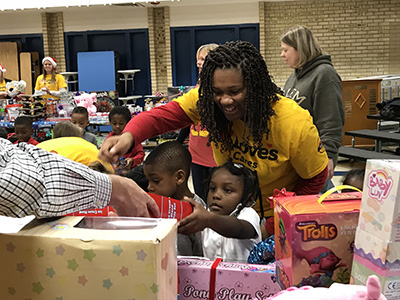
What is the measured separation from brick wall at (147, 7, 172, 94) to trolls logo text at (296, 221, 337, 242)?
11973mm

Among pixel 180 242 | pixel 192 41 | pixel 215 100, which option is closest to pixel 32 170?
pixel 180 242

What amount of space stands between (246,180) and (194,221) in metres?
0.53

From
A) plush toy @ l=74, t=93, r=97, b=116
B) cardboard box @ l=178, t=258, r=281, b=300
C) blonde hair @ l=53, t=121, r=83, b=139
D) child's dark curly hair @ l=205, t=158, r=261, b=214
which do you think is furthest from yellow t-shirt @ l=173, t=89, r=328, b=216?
plush toy @ l=74, t=93, r=97, b=116

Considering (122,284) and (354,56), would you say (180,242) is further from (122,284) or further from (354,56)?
(354,56)

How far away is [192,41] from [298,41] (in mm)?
10020

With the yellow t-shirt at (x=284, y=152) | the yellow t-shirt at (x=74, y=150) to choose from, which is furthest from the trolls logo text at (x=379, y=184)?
the yellow t-shirt at (x=74, y=150)

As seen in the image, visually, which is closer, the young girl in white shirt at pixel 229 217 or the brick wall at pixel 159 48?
the young girl in white shirt at pixel 229 217

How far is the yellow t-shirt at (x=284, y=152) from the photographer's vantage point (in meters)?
1.81

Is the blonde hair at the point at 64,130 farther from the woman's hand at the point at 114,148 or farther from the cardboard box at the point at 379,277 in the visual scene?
the cardboard box at the point at 379,277

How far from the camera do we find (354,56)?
1220 cm

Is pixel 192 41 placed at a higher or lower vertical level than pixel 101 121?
higher

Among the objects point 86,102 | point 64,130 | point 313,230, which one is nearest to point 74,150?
point 313,230

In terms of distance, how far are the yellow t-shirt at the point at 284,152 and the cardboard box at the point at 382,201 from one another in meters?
0.80

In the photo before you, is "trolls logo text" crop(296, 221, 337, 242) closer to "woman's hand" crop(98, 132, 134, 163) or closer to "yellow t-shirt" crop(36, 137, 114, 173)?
"woman's hand" crop(98, 132, 134, 163)
